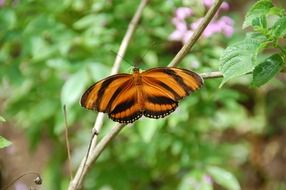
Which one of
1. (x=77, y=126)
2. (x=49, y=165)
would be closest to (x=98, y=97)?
(x=49, y=165)

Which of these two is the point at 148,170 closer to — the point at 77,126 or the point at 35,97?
the point at 35,97

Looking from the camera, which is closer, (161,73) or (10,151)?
(161,73)

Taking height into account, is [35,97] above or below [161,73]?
above

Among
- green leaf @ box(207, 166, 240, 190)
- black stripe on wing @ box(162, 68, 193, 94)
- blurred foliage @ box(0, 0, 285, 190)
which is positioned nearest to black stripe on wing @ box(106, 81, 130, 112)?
black stripe on wing @ box(162, 68, 193, 94)

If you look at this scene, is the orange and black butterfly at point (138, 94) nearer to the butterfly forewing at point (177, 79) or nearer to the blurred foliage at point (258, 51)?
the butterfly forewing at point (177, 79)

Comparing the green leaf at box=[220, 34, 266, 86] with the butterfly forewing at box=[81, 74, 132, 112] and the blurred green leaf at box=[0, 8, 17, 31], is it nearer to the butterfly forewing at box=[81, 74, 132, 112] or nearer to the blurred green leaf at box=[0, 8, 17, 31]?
the butterfly forewing at box=[81, 74, 132, 112]

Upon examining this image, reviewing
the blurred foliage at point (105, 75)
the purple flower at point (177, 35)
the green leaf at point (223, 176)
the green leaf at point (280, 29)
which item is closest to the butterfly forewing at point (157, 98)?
the green leaf at point (280, 29)
